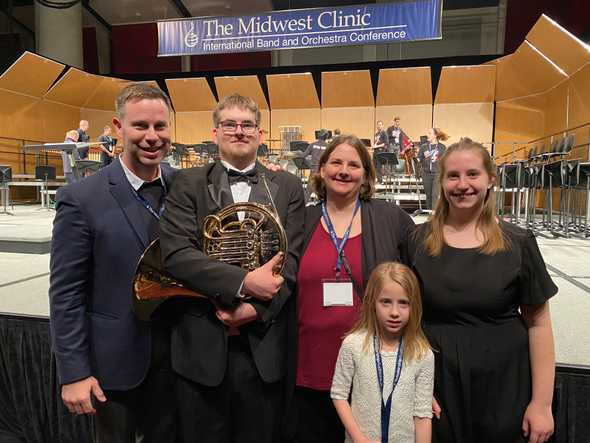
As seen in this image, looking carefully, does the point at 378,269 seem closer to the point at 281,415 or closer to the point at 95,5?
the point at 281,415

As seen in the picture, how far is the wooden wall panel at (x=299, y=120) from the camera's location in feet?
37.6

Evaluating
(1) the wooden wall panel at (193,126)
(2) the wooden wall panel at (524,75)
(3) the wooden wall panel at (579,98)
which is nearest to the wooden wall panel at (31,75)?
(1) the wooden wall panel at (193,126)

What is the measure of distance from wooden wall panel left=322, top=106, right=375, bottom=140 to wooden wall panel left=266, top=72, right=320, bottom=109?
453mm

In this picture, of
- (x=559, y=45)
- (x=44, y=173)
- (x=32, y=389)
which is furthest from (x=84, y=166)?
(x=559, y=45)

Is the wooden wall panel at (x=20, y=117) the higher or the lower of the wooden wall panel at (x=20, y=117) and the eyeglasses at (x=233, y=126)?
the higher

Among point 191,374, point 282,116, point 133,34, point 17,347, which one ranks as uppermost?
point 133,34

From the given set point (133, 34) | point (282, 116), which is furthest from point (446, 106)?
point (133, 34)

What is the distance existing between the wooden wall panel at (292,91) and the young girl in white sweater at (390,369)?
33.2ft

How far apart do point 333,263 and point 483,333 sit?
0.48 meters

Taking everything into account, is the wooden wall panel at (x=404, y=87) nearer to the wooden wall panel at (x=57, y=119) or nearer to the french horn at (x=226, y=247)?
the wooden wall panel at (x=57, y=119)

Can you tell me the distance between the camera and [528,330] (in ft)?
4.08

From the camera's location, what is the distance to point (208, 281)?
1.13m

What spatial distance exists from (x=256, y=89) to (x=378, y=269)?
34.5 ft

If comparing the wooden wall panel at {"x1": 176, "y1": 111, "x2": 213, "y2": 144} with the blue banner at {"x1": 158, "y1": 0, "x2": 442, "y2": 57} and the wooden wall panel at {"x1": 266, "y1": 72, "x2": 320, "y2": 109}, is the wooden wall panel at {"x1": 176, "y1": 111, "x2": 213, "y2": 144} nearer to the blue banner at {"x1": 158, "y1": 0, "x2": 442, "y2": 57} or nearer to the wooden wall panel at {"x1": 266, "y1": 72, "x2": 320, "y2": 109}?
the wooden wall panel at {"x1": 266, "y1": 72, "x2": 320, "y2": 109}
